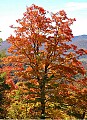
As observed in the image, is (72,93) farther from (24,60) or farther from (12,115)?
(12,115)

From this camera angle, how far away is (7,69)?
25.8m

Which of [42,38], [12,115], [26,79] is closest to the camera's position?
[42,38]

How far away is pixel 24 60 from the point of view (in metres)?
24.4

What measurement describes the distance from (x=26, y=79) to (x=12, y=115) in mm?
8764

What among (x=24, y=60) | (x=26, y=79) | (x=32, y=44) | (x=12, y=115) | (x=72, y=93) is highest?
(x=32, y=44)

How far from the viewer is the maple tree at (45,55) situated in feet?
78.0

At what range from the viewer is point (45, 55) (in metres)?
23.8

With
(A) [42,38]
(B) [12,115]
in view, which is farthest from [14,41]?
(B) [12,115]

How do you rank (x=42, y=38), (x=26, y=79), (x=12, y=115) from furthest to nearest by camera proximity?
1. (x=12, y=115)
2. (x=26, y=79)
3. (x=42, y=38)

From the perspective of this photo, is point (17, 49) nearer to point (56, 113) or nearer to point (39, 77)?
point (39, 77)

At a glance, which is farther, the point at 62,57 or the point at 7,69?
the point at 7,69

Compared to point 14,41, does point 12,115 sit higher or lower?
lower

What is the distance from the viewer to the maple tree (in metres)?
23.8

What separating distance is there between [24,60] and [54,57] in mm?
3217
